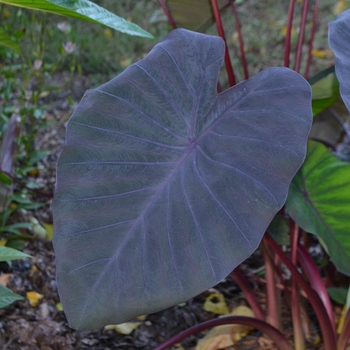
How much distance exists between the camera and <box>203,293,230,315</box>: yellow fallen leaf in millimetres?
1441

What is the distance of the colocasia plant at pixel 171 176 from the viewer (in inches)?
30.4

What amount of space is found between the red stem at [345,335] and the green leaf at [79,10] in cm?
72

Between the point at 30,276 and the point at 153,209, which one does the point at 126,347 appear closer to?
the point at 30,276

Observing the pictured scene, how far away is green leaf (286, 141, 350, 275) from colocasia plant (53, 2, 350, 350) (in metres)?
0.01

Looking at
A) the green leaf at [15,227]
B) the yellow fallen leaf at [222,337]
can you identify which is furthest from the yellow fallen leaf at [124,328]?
the green leaf at [15,227]

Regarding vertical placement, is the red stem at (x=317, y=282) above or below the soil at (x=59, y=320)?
above

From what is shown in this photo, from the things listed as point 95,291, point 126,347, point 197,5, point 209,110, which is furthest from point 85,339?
point 197,5

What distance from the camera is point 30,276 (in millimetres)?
1450

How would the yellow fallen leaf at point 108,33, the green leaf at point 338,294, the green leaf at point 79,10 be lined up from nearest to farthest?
1. the green leaf at point 79,10
2. the green leaf at point 338,294
3. the yellow fallen leaf at point 108,33

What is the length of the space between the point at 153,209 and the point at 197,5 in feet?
2.92

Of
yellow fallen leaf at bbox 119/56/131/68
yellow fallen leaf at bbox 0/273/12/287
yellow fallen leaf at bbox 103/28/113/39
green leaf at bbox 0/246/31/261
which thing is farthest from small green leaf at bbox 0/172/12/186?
yellow fallen leaf at bbox 103/28/113/39

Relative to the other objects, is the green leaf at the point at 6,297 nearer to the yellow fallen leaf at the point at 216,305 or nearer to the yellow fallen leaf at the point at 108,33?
the yellow fallen leaf at the point at 216,305

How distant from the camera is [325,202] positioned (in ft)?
3.50

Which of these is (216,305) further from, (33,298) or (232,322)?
(33,298)
